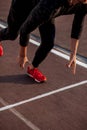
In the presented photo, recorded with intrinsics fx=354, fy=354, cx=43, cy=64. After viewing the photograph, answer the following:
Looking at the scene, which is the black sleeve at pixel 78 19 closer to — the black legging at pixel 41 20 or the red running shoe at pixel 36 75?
the black legging at pixel 41 20

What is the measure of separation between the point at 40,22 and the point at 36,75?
1605 millimetres

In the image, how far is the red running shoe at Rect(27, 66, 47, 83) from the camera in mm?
5043

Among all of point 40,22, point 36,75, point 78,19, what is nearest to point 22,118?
point 36,75

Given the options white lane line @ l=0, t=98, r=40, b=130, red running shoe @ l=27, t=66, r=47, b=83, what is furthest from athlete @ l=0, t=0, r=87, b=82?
white lane line @ l=0, t=98, r=40, b=130

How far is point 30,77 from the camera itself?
521cm

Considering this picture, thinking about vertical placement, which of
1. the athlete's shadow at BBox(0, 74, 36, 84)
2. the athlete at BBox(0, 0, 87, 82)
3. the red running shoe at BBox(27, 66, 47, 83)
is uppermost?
the athlete at BBox(0, 0, 87, 82)

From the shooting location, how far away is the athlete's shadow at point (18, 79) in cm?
504

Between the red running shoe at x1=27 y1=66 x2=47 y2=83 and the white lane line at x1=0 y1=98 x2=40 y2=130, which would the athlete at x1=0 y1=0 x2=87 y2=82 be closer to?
the red running shoe at x1=27 y1=66 x2=47 y2=83

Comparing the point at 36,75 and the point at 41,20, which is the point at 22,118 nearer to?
the point at 36,75

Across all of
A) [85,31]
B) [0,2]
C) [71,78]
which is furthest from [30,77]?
[0,2]

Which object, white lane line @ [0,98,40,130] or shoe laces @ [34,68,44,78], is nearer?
white lane line @ [0,98,40,130]

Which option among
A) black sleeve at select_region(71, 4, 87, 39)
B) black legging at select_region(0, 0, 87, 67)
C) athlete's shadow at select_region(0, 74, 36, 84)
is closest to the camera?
black legging at select_region(0, 0, 87, 67)

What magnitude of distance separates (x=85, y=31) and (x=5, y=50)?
6.13ft

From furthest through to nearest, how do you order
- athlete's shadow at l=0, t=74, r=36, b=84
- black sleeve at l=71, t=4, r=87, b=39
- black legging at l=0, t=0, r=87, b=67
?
athlete's shadow at l=0, t=74, r=36, b=84, black sleeve at l=71, t=4, r=87, b=39, black legging at l=0, t=0, r=87, b=67
